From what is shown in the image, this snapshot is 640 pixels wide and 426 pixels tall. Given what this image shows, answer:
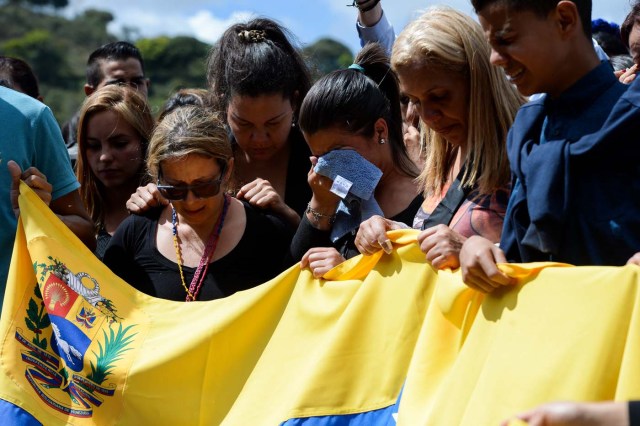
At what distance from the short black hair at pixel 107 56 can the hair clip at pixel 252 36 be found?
1.78 m

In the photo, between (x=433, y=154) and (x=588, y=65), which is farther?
(x=433, y=154)

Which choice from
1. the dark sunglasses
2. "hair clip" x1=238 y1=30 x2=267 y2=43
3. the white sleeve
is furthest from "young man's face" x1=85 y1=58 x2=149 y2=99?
the dark sunglasses

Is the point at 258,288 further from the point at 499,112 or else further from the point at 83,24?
the point at 83,24

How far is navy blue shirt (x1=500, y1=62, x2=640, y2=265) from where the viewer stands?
2.76 meters

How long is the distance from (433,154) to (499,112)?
406mm

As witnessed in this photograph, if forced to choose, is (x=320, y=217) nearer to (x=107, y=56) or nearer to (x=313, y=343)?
(x=313, y=343)

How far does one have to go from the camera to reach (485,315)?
116 inches

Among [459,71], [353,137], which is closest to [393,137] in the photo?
[353,137]

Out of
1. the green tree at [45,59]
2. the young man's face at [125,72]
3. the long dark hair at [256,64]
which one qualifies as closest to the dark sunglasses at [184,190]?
the long dark hair at [256,64]

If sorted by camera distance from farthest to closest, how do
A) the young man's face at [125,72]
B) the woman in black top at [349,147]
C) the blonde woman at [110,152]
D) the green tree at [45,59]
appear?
the green tree at [45,59]
the young man's face at [125,72]
the blonde woman at [110,152]
the woman in black top at [349,147]

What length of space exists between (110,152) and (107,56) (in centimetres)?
188

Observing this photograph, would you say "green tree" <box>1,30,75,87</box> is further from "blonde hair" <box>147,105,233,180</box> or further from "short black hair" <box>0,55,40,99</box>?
"blonde hair" <box>147,105,233,180</box>

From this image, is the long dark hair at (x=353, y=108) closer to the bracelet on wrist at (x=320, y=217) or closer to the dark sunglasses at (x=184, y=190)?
the bracelet on wrist at (x=320, y=217)

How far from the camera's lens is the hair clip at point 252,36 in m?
5.02
